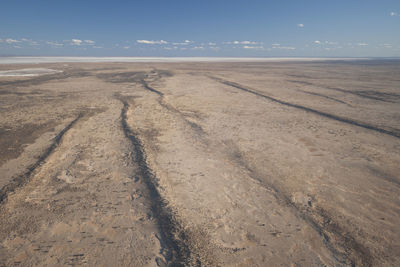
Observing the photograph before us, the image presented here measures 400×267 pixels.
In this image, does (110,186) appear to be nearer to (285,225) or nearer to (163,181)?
(163,181)

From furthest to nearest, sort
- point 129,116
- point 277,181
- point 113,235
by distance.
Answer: point 129,116 → point 277,181 → point 113,235

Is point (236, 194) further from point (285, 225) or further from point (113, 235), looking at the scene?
point (113, 235)

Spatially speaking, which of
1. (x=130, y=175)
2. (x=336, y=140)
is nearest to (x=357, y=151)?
(x=336, y=140)

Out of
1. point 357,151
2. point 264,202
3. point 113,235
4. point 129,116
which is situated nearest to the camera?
point 113,235

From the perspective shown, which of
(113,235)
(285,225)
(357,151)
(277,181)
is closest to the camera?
(113,235)

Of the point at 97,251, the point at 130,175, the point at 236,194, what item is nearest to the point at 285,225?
the point at 236,194

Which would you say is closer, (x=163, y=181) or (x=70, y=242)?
(x=70, y=242)
